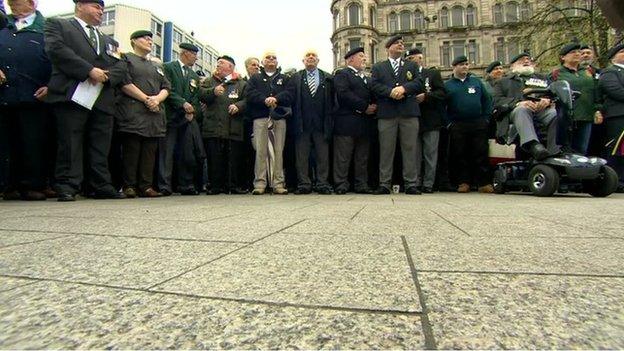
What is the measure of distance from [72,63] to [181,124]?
5.63 feet

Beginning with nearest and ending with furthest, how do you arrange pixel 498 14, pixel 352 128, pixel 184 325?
pixel 184 325 < pixel 352 128 < pixel 498 14

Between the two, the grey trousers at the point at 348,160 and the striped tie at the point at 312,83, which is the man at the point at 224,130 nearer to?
Result: the striped tie at the point at 312,83

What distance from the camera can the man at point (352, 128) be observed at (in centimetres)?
558

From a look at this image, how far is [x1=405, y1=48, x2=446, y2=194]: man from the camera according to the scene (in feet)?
18.3

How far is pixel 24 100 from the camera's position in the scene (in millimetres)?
4004

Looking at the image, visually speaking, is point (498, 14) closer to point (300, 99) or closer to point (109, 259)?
point (300, 99)

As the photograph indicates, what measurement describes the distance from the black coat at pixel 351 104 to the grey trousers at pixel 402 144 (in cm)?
32

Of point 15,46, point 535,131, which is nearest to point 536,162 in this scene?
point 535,131

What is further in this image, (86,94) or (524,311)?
(86,94)

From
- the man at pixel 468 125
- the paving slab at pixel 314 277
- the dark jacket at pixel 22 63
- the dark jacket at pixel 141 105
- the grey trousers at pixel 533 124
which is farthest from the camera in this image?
the man at pixel 468 125

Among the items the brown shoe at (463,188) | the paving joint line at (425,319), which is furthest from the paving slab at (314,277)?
the brown shoe at (463,188)

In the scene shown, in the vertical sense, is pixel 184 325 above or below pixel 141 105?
below

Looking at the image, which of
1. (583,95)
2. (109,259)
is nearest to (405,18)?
(583,95)

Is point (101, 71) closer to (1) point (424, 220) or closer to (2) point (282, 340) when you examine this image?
(1) point (424, 220)
